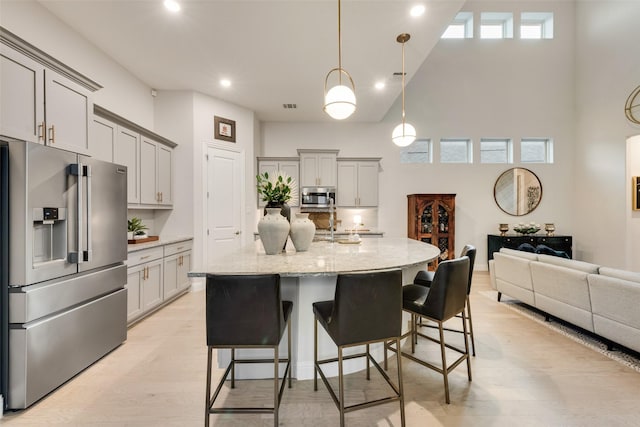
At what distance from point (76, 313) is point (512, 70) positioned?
26.5ft

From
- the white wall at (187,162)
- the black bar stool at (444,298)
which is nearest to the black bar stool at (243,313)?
the black bar stool at (444,298)

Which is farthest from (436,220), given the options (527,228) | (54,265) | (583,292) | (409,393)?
(54,265)

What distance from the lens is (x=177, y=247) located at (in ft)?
13.0

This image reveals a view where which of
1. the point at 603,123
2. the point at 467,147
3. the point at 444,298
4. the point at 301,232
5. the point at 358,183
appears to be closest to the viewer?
the point at 444,298

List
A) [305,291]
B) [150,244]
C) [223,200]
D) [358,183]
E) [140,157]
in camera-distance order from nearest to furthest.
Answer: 1. [305,291]
2. [150,244]
3. [140,157]
4. [223,200]
5. [358,183]

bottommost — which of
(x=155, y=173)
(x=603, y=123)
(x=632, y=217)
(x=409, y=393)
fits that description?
(x=409, y=393)

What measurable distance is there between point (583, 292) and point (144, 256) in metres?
4.51

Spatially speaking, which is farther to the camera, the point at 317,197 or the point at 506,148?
the point at 506,148

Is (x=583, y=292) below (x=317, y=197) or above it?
below

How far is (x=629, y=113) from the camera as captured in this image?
4.86m

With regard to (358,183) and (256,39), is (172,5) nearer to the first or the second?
(256,39)

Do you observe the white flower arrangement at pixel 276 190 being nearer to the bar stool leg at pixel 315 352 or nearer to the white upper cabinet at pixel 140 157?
the bar stool leg at pixel 315 352

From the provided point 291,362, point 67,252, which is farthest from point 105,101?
point 291,362

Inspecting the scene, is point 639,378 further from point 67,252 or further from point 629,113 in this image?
point 629,113
